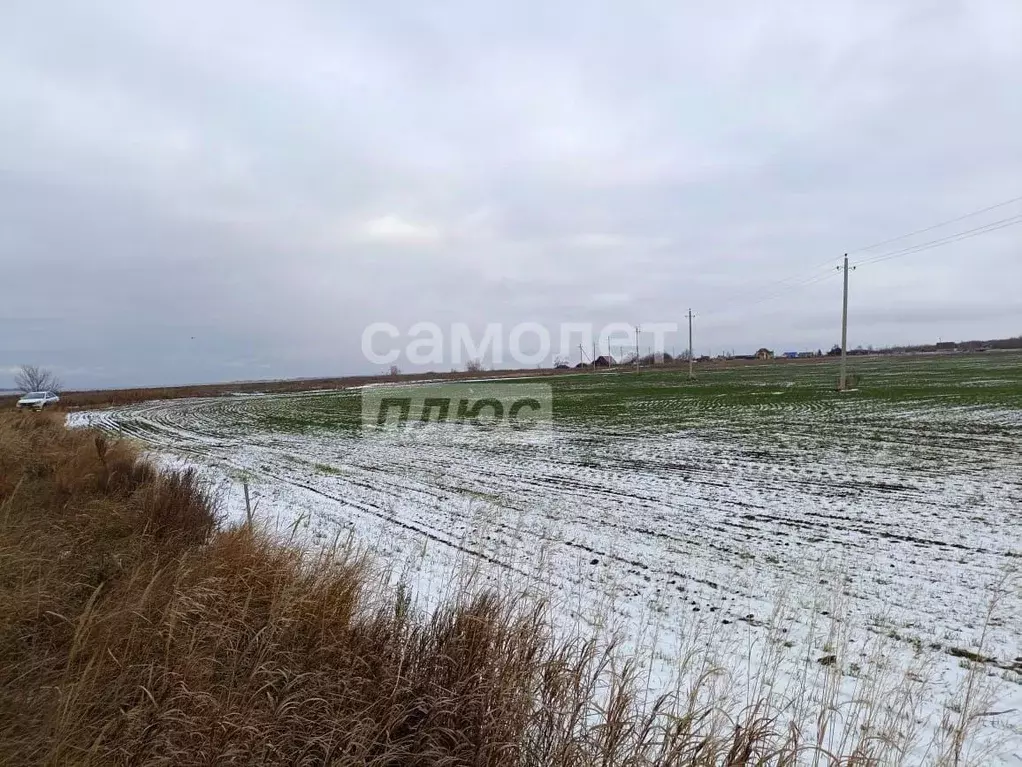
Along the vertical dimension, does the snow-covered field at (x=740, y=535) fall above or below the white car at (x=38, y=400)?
below

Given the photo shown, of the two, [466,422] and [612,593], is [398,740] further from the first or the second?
[466,422]

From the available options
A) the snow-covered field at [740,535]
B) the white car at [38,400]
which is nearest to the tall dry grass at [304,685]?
the snow-covered field at [740,535]

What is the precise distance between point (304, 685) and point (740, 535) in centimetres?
761

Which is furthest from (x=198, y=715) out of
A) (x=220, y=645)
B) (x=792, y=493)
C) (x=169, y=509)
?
(x=792, y=493)

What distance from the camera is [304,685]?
129 inches

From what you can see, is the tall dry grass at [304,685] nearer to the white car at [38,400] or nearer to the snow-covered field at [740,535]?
the snow-covered field at [740,535]

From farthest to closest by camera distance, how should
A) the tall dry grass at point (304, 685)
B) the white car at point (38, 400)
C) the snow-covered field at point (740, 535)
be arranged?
the white car at point (38, 400) → the snow-covered field at point (740, 535) → the tall dry grass at point (304, 685)

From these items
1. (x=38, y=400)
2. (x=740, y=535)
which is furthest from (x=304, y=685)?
(x=38, y=400)

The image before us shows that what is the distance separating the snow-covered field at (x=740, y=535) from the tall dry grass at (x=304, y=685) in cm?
113

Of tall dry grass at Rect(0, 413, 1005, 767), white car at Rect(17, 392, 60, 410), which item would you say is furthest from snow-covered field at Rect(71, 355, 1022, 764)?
white car at Rect(17, 392, 60, 410)

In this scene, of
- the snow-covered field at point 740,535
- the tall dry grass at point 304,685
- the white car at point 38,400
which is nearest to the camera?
the tall dry grass at point 304,685

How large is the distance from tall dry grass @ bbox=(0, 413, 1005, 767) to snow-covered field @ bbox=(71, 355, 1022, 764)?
3.72ft

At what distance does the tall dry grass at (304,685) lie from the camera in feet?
8.98

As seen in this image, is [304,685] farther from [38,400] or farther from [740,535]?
[38,400]
